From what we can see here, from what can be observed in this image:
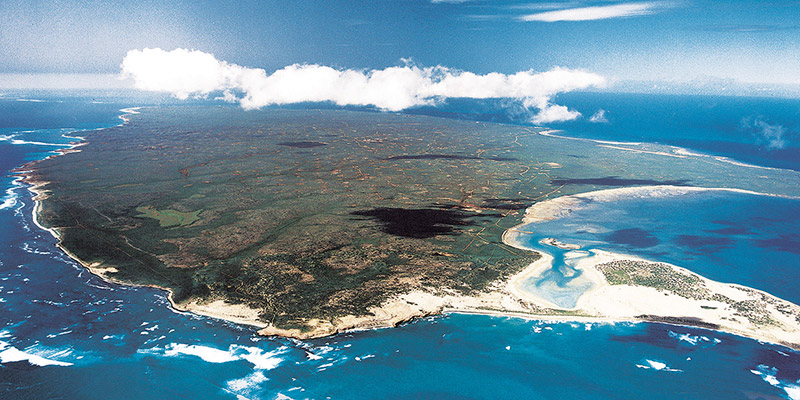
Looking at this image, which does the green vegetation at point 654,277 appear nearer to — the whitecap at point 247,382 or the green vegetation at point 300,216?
the green vegetation at point 300,216

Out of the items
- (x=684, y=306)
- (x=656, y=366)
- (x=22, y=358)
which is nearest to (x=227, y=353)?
(x=22, y=358)

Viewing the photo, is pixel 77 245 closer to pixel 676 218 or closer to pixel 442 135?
pixel 676 218

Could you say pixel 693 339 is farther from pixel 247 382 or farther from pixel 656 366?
pixel 247 382

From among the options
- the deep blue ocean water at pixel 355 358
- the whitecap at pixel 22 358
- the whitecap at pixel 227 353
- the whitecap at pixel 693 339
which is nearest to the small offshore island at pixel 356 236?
the whitecap at pixel 693 339

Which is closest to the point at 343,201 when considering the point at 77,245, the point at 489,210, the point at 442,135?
the point at 489,210

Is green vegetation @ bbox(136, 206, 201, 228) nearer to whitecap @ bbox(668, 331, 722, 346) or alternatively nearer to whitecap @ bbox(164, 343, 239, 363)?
whitecap @ bbox(164, 343, 239, 363)
